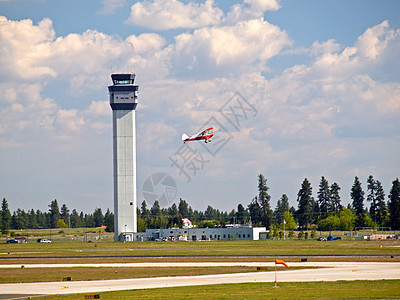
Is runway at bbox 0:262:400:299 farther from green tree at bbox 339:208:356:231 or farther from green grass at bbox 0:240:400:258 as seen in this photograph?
green tree at bbox 339:208:356:231

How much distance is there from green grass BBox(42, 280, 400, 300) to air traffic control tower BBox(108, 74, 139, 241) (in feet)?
398

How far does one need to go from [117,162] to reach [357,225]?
80636mm

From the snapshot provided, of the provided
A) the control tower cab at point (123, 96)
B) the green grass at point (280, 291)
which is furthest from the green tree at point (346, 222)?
the green grass at point (280, 291)

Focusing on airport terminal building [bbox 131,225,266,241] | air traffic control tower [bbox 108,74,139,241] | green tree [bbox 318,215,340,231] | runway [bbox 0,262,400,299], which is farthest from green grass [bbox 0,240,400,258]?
green tree [bbox 318,215,340,231]

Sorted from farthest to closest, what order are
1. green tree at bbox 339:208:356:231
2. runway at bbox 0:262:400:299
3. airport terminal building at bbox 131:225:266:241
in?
green tree at bbox 339:208:356:231
airport terminal building at bbox 131:225:266:241
runway at bbox 0:262:400:299

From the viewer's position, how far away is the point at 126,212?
563 feet

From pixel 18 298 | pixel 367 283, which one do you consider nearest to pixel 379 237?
pixel 367 283

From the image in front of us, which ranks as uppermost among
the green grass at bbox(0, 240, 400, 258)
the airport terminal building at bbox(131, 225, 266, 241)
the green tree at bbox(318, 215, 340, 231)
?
the green tree at bbox(318, 215, 340, 231)

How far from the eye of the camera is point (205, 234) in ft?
585

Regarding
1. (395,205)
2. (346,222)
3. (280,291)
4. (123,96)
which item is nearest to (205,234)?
(346,222)

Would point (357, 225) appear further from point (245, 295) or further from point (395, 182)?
point (245, 295)

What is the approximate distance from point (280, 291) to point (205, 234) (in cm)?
13226

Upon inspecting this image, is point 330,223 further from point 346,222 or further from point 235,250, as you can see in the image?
point 235,250

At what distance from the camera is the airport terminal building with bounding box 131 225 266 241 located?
172625 mm
